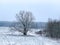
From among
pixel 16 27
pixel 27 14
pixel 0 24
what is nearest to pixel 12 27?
pixel 16 27

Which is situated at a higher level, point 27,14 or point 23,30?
point 27,14

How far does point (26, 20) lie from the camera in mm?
44344

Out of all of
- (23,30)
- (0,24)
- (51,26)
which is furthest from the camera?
(0,24)

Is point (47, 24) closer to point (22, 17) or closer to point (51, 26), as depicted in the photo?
point (51, 26)

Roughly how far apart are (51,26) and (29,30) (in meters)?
10.8

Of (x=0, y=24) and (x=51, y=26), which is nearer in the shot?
(x=51, y=26)

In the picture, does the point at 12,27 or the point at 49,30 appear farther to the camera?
the point at 12,27

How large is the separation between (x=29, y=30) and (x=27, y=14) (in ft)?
10.8

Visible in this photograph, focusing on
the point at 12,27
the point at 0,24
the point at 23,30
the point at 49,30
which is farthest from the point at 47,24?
the point at 0,24

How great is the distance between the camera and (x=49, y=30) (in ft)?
116

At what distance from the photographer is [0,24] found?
3501 inches

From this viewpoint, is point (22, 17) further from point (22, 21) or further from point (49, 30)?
point (49, 30)

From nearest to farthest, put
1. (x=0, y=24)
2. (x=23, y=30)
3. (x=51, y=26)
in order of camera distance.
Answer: (x=51, y=26) → (x=23, y=30) → (x=0, y=24)

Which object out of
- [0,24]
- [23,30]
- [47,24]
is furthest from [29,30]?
[0,24]
